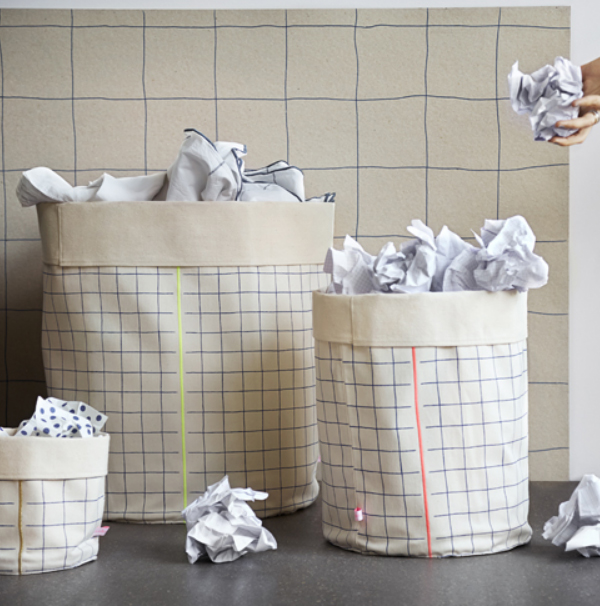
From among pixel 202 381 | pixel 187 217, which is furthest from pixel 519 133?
pixel 202 381

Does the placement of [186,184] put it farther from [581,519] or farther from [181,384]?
[581,519]

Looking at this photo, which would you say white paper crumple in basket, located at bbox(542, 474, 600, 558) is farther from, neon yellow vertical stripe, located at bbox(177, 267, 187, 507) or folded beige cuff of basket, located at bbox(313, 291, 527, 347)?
neon yellow vertical stripe, located at bbox(177, 267, 187, 507)

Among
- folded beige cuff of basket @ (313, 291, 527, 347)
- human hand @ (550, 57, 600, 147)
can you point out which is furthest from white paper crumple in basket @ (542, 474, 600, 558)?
human hand @ (550, 57, 600, 147)

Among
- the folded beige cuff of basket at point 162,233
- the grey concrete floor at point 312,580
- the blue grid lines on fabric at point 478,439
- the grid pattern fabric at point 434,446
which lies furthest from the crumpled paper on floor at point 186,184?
the grey concrete floor at point 312,580

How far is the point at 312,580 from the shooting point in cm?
98

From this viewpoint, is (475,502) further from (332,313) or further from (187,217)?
(187,217)

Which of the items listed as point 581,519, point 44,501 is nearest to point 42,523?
point 44,501

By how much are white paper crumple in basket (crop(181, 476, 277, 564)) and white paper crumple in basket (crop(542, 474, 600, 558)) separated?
444mm

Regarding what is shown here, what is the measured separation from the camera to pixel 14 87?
1.50 meters

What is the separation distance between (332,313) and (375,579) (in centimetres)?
40

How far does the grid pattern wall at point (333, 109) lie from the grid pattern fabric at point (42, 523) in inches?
27.1

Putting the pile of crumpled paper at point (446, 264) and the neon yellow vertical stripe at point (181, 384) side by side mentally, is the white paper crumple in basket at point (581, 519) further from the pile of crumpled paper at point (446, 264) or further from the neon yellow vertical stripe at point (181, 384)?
the neon yellow vertical stripe at point (181, 384)

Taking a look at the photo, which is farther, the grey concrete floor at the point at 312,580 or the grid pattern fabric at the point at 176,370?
the grid pattern fabric at the point at 176,370

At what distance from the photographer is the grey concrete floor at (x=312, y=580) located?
0.91 m
